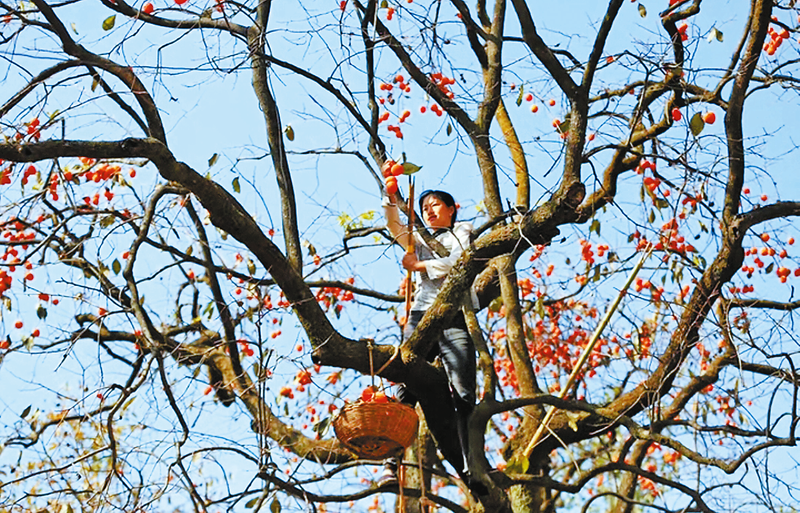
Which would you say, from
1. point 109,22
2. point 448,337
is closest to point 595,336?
point 448,337

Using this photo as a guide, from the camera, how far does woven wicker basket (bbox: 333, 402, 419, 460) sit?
307 cm

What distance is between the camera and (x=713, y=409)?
15.9 ft

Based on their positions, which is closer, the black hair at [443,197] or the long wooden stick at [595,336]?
the long wooden stick at [595,336]

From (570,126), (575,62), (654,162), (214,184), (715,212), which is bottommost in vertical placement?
(214,184)

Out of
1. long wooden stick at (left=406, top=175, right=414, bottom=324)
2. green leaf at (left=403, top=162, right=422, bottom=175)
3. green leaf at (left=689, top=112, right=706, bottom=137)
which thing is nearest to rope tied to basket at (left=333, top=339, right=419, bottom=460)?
long wooden stick at (left=406, top=175, right=414, bottom=324)

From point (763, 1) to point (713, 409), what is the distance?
2.13m

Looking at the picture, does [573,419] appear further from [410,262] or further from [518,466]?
[410,262]

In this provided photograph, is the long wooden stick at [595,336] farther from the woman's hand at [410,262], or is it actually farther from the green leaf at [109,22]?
the green leaf at [109,22]

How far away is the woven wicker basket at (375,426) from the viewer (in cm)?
307

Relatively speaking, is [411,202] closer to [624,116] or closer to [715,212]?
[624,116]

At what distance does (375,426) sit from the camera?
309cm

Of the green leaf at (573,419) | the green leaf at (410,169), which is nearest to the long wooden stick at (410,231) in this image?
the green leaf at (410,169)

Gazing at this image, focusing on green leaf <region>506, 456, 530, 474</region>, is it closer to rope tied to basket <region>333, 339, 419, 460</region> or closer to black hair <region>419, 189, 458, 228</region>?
rope tied to basket <region>333, 339, 419, 460</region>

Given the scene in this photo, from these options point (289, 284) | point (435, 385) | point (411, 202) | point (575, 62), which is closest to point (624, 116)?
point (575, 62)
